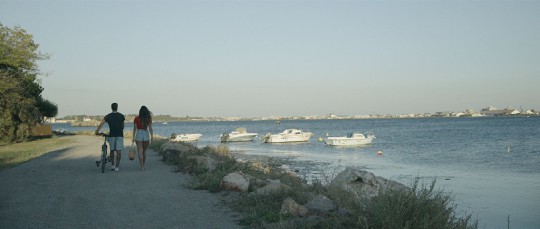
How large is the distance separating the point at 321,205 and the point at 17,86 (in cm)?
3203

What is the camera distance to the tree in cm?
3425

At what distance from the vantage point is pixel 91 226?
7.57 metres

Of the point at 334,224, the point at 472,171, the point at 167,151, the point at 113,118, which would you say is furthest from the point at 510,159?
the point at 334,224

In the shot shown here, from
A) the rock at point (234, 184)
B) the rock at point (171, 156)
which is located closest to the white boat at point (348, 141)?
the rock at point (171, 156)

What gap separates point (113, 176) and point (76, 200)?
12.8 ft

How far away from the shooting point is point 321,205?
27.2 feet

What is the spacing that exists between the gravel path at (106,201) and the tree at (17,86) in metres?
21.9

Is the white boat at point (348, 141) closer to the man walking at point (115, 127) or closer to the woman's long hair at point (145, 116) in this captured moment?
the woman's long hair at point (145, 116)

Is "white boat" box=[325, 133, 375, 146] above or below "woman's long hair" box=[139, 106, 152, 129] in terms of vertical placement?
Answer: below

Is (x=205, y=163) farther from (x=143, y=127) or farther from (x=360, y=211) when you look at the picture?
(x=360, y=211)

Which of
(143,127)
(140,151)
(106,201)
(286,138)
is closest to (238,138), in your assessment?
(286,138)

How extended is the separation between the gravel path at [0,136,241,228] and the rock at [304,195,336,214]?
1299 millimetres

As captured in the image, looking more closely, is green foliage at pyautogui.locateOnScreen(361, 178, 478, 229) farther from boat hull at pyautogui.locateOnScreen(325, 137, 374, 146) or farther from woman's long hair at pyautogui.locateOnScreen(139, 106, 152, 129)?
boat hull at pyautogui.locateOnScreen(325, 137, 374, 146)

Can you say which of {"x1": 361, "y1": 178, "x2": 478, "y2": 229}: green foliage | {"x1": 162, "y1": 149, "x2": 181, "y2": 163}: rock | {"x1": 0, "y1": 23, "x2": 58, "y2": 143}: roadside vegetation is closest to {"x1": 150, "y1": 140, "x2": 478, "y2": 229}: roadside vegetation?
{"x1": 361, "y1": 178, "x2": 478, "y2": 229}: green foliage
